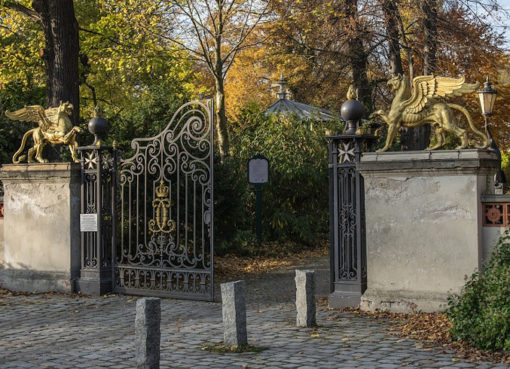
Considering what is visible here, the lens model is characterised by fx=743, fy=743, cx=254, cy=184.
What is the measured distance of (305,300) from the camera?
27.9 ft

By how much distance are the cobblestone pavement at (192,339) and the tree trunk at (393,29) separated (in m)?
11.9

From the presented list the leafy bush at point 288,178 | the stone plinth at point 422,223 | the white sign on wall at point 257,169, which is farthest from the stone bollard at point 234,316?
the white sign on wall at point 257,169

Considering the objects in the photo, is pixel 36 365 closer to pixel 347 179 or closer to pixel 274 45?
pixel 347 179

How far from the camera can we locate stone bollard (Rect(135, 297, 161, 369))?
6.40 m

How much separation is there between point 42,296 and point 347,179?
16.9 feet

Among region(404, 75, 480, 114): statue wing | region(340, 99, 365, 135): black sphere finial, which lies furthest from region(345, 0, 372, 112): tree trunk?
region(404, 75, 480, 114): statue wing

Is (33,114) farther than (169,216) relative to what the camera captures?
Yes

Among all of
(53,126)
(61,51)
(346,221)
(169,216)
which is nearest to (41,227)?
(53,126)

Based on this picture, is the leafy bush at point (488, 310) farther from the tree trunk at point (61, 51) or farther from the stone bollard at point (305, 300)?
the tree trunk at point (61, 51)

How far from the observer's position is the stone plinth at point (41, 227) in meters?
11.9

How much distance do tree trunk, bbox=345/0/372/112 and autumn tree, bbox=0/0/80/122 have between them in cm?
832

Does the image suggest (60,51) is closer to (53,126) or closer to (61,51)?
(61,51)

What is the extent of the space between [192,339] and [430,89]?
4.31m

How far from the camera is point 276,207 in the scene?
65.5 feet
